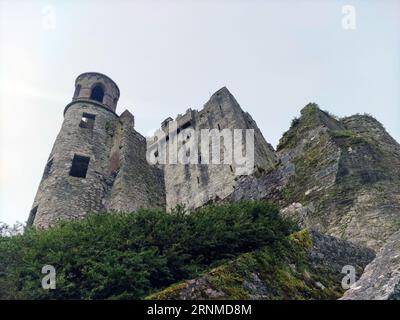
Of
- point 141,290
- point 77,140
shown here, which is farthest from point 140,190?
point 141,290

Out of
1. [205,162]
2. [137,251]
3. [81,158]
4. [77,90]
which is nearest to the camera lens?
[137,251]

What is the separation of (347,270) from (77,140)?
52.1 ft

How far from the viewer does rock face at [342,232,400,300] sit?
4570 mm

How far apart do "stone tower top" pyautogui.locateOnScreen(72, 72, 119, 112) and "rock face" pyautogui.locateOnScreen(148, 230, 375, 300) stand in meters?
18.3

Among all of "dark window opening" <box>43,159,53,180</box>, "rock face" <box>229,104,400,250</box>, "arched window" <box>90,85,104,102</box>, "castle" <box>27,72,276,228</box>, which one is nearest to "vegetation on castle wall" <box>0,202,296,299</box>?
"rock face" <box>229,104,400,250</box>

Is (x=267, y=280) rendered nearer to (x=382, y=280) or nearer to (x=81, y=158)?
(x=382, y=280)

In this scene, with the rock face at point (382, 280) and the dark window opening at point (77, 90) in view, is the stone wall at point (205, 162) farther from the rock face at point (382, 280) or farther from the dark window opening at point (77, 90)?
the rock face at point (382, 280)

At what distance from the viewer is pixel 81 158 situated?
20328mm

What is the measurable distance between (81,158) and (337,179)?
12515mm

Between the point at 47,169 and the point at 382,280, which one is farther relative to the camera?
the point at 47,169

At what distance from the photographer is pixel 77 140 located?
20.8 meters

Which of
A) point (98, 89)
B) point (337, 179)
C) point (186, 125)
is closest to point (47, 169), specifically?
point (98, 89)

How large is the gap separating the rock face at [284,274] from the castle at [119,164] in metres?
9.64

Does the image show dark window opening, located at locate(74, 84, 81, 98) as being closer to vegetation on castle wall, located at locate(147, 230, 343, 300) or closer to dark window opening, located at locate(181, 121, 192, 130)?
dark window opening, located at locate(181, 121, 192, 130)
